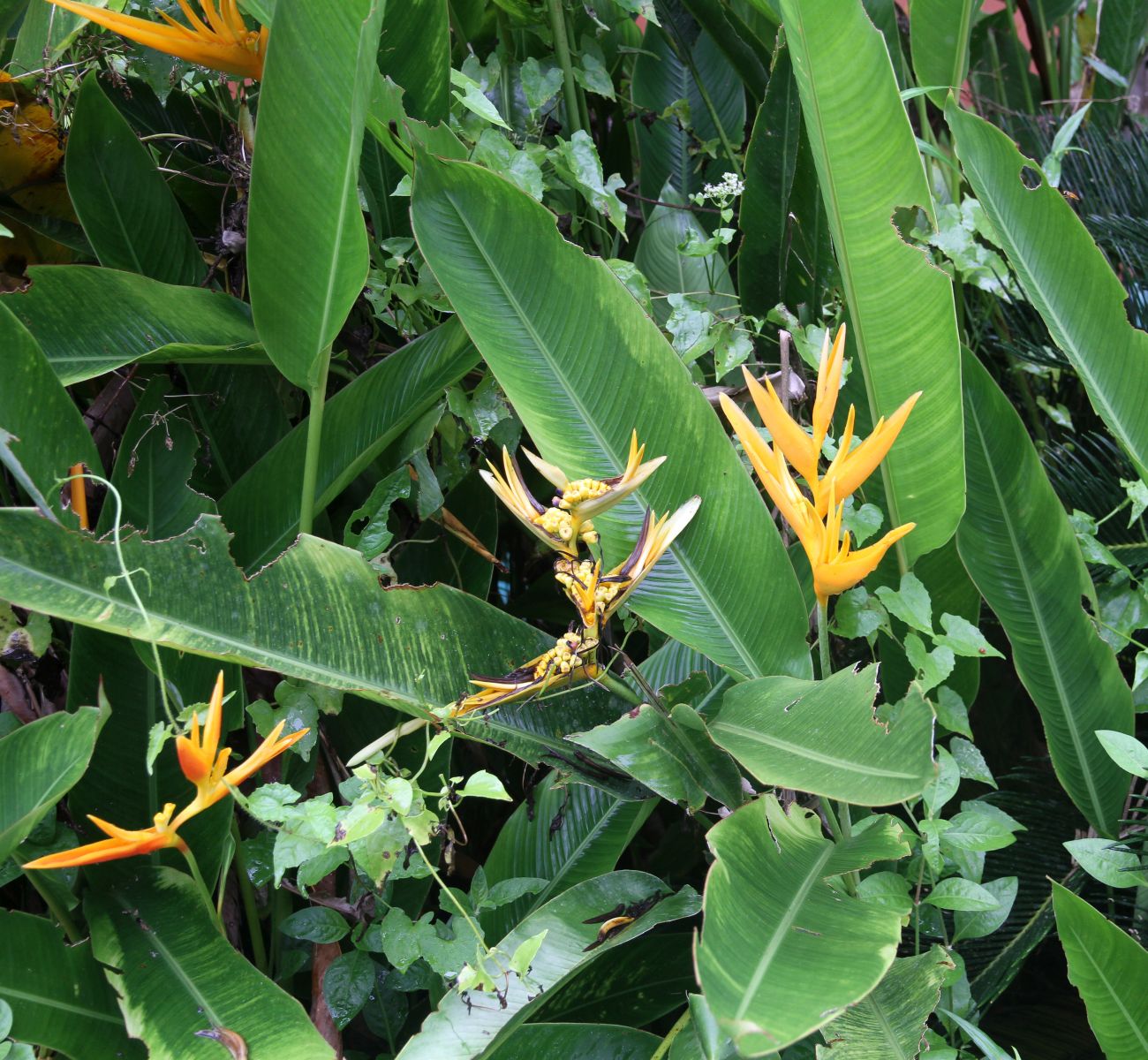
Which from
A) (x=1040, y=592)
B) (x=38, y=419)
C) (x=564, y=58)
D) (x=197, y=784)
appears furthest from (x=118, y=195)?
(x=1040, y=592)

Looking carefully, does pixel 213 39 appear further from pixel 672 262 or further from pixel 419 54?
pixel 672 262

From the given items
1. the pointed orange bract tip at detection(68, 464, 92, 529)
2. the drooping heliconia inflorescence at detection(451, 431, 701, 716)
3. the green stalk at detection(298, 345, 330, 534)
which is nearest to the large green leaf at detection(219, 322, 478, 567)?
the green stalk at detection(298, 345, 330, 534)

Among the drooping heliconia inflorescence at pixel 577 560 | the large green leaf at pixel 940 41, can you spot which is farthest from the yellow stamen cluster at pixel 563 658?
the large green leaf at pixel 940 41

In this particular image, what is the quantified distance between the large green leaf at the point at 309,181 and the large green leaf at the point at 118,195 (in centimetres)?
23

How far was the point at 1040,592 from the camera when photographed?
0.76m

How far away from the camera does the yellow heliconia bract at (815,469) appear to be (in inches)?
19.8

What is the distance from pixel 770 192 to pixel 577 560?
1.57 ft

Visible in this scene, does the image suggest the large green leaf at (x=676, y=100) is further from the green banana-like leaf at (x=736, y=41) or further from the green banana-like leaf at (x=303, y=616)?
the green banana-like leaf at (x=303, y=616)

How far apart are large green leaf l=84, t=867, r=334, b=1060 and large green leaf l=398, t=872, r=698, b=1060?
0.21ft

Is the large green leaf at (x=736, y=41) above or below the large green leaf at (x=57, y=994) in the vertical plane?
above

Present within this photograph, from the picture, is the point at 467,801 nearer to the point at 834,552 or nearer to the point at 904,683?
the point at 904,683

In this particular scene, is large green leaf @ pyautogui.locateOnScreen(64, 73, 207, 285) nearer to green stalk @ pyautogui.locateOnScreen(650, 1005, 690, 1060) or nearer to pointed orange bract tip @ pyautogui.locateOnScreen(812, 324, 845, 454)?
pointed orange bract tip @ pyautogui.locateOnScreen(812, 324, 845, 454)

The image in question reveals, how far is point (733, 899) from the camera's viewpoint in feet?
1.63

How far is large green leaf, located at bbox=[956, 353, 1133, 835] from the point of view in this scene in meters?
0.75
